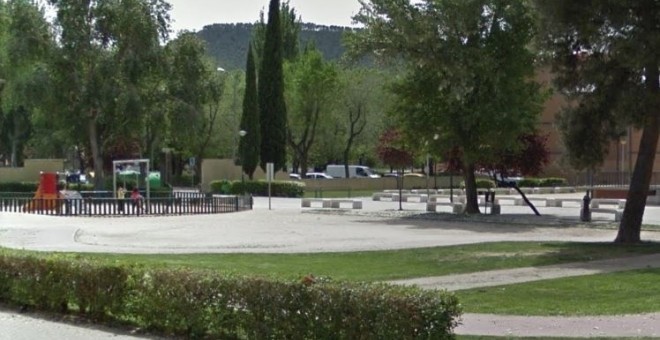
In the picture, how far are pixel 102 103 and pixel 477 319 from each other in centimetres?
4744

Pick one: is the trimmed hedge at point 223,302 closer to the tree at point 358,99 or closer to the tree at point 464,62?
the tree at point 464,62

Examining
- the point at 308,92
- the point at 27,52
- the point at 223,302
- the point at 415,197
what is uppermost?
the point at 27,52

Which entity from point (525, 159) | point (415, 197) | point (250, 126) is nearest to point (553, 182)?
point (415, 197)

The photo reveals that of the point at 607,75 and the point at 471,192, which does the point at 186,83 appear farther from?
the point at 607,75

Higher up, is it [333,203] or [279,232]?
[333,203]

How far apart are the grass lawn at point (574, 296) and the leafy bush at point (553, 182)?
61766 millimetres

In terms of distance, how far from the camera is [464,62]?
36719 mm

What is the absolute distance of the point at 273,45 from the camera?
69.0 meters

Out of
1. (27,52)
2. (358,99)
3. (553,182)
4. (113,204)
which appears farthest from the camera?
(358,99)

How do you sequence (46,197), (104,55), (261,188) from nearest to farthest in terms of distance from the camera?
(46,197), (104,55), (261,188)

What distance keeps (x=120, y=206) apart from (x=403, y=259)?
78.2 feet

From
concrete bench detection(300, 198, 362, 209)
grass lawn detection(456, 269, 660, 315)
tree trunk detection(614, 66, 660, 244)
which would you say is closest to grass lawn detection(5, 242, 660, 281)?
tree trunk detection(614, 66, 660, 244)

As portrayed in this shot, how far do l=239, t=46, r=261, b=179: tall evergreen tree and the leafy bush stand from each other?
24.4m

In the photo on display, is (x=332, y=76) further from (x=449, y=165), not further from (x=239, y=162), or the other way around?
(x=449, y=165)
